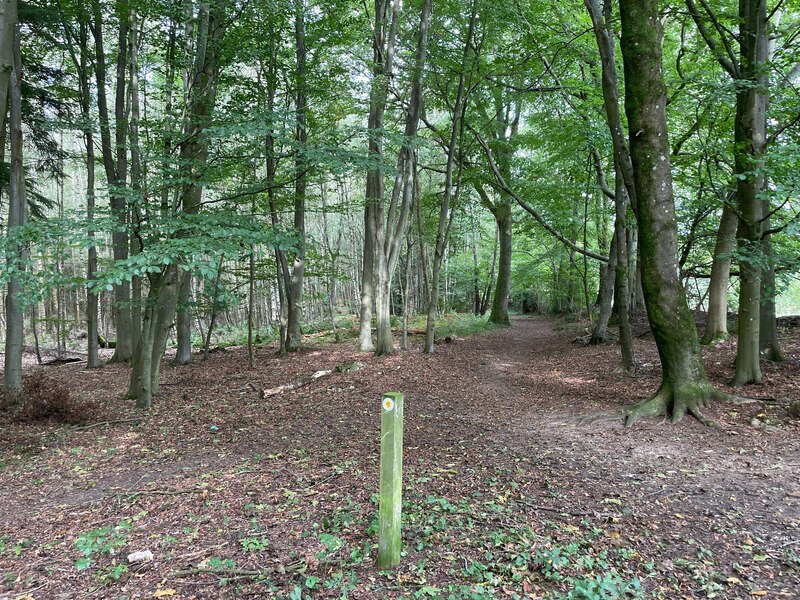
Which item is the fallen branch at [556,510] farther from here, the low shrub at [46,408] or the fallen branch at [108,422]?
the low shrub at [46,408]

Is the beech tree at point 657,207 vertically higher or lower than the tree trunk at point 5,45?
lower

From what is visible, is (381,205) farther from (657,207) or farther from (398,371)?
(657,207)

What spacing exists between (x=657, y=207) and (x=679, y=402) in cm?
240

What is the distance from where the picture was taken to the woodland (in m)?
3.09

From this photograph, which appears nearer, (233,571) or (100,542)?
(233,571)

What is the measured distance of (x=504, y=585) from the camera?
273cm

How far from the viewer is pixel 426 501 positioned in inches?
151

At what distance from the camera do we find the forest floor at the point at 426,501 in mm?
2824

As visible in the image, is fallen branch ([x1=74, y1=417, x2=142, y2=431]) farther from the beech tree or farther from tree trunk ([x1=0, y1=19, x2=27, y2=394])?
the beech tree

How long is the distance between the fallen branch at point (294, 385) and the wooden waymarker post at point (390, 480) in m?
6.17

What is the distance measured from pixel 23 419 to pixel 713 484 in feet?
29.4

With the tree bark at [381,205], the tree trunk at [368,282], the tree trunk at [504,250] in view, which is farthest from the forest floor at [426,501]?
the tree trunk at [504,250]

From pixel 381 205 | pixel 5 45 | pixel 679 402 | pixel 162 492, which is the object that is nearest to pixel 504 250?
pixel 381 205

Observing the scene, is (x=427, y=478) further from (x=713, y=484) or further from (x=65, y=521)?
(x=65, y=521)
